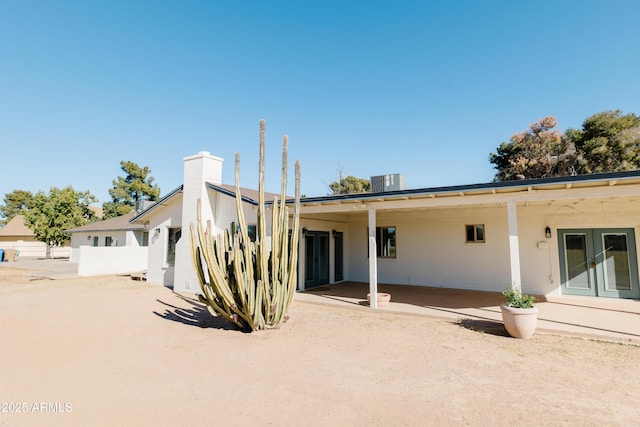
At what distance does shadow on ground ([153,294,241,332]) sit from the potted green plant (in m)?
5.32

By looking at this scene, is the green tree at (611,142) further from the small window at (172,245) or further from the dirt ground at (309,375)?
the small window at (172,245)

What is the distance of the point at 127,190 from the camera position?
3697 cm

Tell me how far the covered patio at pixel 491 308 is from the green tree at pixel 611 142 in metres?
14.2

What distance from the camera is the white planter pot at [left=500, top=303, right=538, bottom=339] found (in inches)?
225

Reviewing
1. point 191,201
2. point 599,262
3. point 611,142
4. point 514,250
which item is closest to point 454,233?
point 599,262

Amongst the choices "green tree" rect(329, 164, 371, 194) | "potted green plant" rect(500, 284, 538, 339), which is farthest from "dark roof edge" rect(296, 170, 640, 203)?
"green tree" rect(329, 164, 371, 194)

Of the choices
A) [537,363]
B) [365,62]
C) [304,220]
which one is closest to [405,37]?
[365,62]

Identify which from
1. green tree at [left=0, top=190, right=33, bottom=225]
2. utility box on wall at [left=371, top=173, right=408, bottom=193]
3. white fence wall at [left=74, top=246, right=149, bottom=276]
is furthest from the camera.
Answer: green tree at [left=0, top=190, right=33, bottom=225]

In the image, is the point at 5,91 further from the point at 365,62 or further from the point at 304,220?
the point at 365,62

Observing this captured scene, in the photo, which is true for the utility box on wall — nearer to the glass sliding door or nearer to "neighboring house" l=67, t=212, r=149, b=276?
the glass sliding door

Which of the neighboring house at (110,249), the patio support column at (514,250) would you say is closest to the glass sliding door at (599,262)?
the patio support column at (514,250)

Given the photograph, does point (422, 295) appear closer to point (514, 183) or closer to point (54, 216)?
point (514, 183)

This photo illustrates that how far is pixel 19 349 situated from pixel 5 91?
959 centimetres

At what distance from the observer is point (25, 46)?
31.8ft
